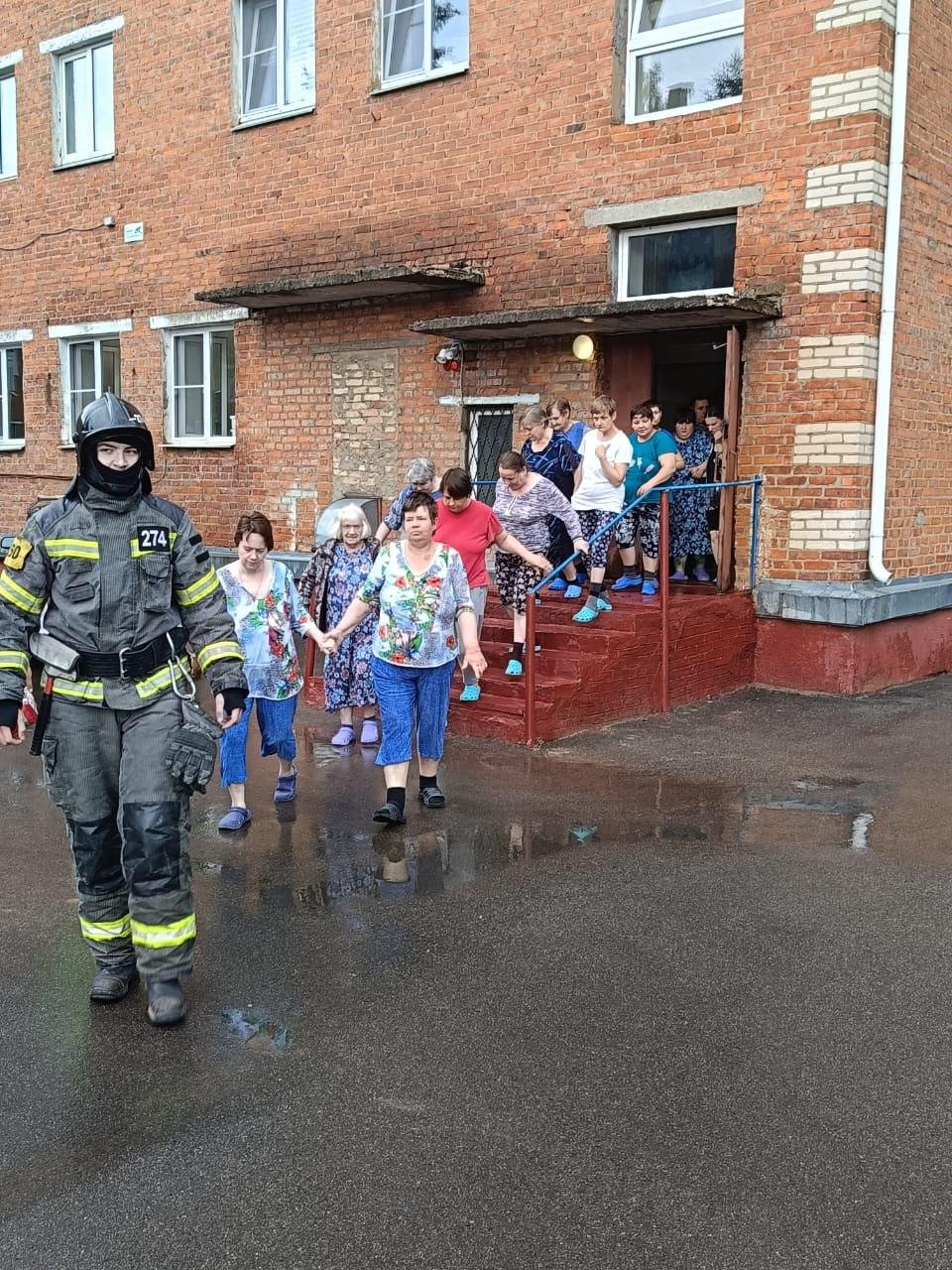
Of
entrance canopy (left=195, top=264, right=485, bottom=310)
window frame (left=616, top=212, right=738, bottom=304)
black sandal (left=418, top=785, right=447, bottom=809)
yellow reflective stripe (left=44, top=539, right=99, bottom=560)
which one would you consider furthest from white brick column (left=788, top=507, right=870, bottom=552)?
yellow reflective stripe (left=44, top=539, right=99, bottom=560)

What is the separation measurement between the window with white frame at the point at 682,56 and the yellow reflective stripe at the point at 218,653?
24.9 ft

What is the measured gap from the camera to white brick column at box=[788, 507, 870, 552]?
9672 mm

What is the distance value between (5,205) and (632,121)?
9416mm

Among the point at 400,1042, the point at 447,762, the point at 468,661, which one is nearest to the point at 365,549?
the point at 447,762

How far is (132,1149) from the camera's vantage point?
10.9 feet

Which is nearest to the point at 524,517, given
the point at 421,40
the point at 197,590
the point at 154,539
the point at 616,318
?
the point at 616,318

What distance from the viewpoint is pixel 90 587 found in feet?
13.8

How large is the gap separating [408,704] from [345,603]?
5.97ft

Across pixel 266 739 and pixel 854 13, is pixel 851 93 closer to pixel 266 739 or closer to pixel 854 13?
pixel 854 13

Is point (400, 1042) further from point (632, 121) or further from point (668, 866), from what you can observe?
point (632, 121)

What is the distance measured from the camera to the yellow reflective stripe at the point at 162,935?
166 inches

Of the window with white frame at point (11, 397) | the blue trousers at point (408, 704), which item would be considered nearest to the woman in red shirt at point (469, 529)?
the blue trousers at point (408, 704)

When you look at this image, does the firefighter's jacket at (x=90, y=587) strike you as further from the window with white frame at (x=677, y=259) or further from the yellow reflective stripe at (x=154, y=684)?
the window with white frame at (x=677, y=259)

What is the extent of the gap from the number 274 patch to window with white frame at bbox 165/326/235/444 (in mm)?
10036
